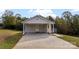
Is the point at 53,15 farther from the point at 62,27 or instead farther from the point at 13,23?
the point at 13,23

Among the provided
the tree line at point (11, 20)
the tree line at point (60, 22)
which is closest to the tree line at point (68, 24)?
the tree line at point (60, 22)

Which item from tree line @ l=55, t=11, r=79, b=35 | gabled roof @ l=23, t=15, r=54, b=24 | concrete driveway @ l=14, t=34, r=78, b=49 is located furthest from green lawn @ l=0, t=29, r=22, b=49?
tree line @ l=55, t=11, r=79, b=35

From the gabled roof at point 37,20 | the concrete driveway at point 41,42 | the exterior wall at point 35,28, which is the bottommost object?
the concrete driveway at point 41,42

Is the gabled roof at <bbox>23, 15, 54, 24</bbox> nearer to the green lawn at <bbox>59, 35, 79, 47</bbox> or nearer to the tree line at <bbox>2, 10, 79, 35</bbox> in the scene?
the tree line at <bbox>2, 10, 79, 35</bbox>

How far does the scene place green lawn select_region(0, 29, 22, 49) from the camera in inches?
118

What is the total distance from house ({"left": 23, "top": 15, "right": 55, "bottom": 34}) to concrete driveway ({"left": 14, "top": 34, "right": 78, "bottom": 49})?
6cm

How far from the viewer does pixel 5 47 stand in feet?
9.84

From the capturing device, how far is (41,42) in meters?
3.02

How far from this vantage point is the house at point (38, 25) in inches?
119

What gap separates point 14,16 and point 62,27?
564 mm

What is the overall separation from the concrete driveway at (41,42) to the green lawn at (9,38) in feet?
0.16

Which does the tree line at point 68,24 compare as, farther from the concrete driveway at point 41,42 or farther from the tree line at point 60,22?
the concrete driveway at point 41,42

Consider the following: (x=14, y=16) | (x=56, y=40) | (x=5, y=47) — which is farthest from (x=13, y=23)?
(x=56, y=40)

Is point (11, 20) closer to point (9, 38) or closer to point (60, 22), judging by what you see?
point (9, 38)
